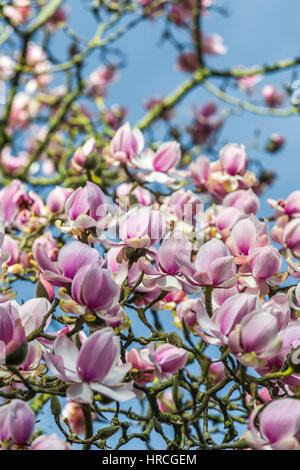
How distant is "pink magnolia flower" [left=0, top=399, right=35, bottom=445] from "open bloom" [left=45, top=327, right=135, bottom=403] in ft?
0.20

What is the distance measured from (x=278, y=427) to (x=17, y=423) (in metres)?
0.33

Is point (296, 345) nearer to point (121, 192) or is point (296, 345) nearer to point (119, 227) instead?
point (119, 227)

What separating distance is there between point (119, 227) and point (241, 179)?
2.03 ft

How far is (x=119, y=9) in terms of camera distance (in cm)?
293

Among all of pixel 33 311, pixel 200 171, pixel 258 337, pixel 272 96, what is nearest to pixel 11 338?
pixel 33 311

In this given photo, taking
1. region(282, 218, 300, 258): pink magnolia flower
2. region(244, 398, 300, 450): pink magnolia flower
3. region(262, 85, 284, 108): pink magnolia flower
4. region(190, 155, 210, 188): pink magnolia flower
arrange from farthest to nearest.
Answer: region(262, 85, 284, 108): pink magnolia flower
region(190, 155, 210, 188): pink magnolia flower
region(282, 218, 300, 258): pink magnolia flower
region(244, 398, 300, 450): pink magnolia flower

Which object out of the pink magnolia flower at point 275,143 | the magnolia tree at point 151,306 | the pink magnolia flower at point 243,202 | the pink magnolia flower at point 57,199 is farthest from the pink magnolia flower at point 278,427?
the pink magnolia flower at point 275,143

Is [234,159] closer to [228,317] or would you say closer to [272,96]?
[228,317]

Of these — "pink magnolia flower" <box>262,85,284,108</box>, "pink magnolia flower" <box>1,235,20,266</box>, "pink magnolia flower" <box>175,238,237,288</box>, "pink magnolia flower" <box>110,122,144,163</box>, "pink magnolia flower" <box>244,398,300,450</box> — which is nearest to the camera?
"pink magnolia flower" <box>244,398,300,450</box>

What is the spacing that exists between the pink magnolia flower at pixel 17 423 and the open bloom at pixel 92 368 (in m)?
0.06

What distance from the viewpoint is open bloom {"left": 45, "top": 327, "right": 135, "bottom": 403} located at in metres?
0.73

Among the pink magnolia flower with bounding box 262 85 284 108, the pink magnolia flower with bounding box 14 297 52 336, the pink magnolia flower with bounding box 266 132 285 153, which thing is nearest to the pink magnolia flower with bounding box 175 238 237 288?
the pink magnolia flower with bounding box 14 297 52 336

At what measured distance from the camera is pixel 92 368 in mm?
746

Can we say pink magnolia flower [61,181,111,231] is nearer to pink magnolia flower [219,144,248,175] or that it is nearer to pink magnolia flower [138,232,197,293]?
pink magnolia flower [138,232,197,293]
